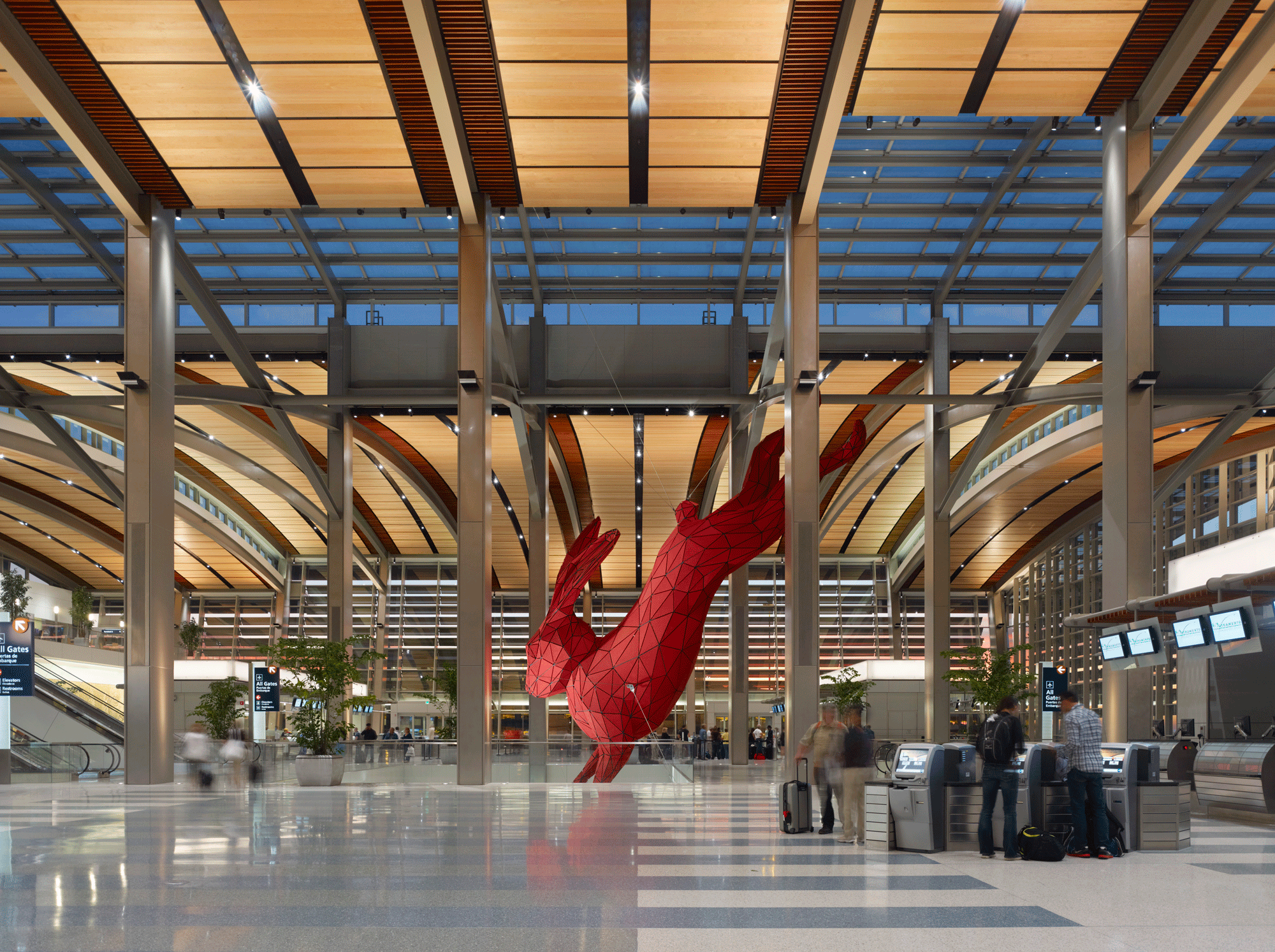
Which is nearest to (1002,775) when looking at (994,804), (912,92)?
(994,804)

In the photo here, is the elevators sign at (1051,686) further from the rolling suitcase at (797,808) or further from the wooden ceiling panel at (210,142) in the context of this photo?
the wooden ceiling panel at (210,142)

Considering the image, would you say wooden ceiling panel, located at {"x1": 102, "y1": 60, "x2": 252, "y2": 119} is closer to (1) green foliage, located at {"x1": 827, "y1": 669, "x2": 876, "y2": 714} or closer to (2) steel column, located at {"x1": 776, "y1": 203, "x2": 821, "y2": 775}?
(2) steel column, located at {"x1": 776, "y1": 203, "x2": 821, "y2": 775}

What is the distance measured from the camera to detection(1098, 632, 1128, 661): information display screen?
16906mm

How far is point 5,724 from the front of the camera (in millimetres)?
21531

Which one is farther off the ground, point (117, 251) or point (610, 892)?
point (117, 251)

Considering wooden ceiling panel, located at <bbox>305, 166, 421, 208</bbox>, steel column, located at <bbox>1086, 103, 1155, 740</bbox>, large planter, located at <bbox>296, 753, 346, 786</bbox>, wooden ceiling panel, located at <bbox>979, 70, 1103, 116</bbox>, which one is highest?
wooden ceiling panel, located at <bbox>979, 70, 1103, 116</bbox>

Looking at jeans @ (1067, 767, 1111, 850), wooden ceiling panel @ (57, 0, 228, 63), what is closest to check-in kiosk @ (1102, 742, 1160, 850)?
jeans @ (1067, 767, 1111, 850)

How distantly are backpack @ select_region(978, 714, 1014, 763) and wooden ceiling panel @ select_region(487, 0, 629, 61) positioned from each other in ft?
38.5

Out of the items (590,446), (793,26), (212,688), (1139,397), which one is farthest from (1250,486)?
(212,688)

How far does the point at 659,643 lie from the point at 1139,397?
952cm

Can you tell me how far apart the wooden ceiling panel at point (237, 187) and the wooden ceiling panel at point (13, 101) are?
2.64 metres

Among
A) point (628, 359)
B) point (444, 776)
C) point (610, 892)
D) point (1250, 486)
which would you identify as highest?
point (628, 359)

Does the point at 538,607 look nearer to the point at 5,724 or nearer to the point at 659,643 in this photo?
Result: the point at 659,643

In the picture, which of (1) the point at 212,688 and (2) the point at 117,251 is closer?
(1) the point at 212,688
